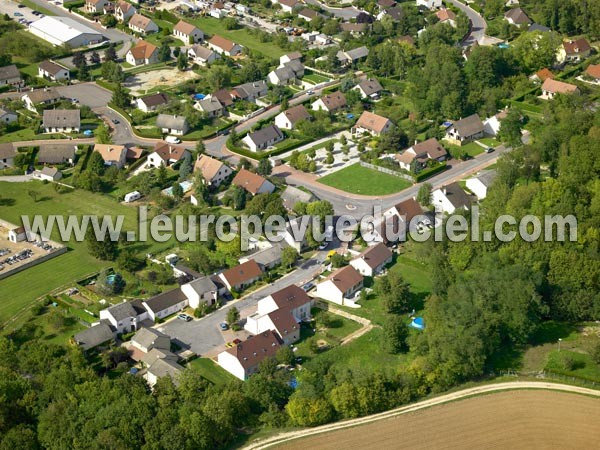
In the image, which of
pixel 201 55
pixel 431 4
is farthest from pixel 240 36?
pixel 431 4

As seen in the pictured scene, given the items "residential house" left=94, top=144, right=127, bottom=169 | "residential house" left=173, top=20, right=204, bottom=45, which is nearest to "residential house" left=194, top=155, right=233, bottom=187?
"residential house" left=94, top=144, right=127, bottom=169

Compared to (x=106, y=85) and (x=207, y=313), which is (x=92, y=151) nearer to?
(x=106, y=85)

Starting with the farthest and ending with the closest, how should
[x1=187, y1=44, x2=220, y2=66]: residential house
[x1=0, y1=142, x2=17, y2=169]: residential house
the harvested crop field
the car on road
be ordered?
[x1=187, y1=44, x2=220, y2=66]: residential house → [x1=0, y1=142, x2=17, y2=169]: residential house → the car on road → the harvested crop field

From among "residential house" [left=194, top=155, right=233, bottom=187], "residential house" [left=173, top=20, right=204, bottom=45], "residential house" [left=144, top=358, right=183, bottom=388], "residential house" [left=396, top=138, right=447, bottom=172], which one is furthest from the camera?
"residential house" [left=173, top=20, right=204, bottom=45]

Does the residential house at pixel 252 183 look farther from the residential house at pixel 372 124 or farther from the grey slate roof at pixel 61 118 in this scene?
the grey slate roof at pixel 61 118

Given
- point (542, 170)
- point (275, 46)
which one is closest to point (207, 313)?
point (542, 170)

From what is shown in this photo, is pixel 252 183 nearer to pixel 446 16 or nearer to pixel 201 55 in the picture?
pixel 201 55

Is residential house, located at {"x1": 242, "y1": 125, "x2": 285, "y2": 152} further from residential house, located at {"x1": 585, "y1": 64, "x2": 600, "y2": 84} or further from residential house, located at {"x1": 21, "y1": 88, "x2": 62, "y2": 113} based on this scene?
residential house, located at {"x1": 585, "y1": 64, "x2": 600, "y2": 84}
